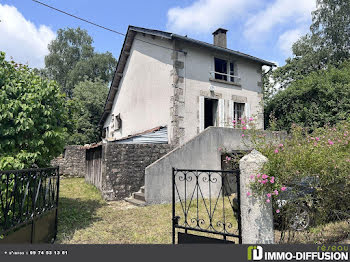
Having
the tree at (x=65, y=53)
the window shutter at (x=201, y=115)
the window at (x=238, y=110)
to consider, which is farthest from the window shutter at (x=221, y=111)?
the tree at (x=65, y=53)

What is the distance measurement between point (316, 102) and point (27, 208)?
1537 cm

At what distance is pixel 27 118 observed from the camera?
4.70 metres

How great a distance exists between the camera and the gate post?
3.25 metres

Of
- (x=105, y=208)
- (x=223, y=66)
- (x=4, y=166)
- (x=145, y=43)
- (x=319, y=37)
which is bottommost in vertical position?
(x=105, y=208)

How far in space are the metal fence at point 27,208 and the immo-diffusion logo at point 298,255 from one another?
3.36m

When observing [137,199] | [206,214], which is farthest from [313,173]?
[137,199]

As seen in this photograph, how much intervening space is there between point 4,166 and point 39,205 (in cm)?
96

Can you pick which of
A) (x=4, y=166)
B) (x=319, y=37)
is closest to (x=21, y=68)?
(x=4, y=166)

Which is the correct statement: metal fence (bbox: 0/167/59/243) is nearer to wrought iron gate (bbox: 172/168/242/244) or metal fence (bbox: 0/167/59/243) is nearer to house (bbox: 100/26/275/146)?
wrought iron gate (bbox: 172/168/242/244)

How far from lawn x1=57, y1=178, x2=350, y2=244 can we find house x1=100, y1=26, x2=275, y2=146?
3198mm

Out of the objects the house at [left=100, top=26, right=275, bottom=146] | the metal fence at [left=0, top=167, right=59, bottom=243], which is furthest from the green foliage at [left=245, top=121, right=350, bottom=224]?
the house at [left=100, top=26, right=275, bottom=146]

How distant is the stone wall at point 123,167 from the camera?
8336mm

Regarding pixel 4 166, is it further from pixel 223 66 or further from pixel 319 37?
pixel 319 37

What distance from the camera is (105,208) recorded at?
7.34m
